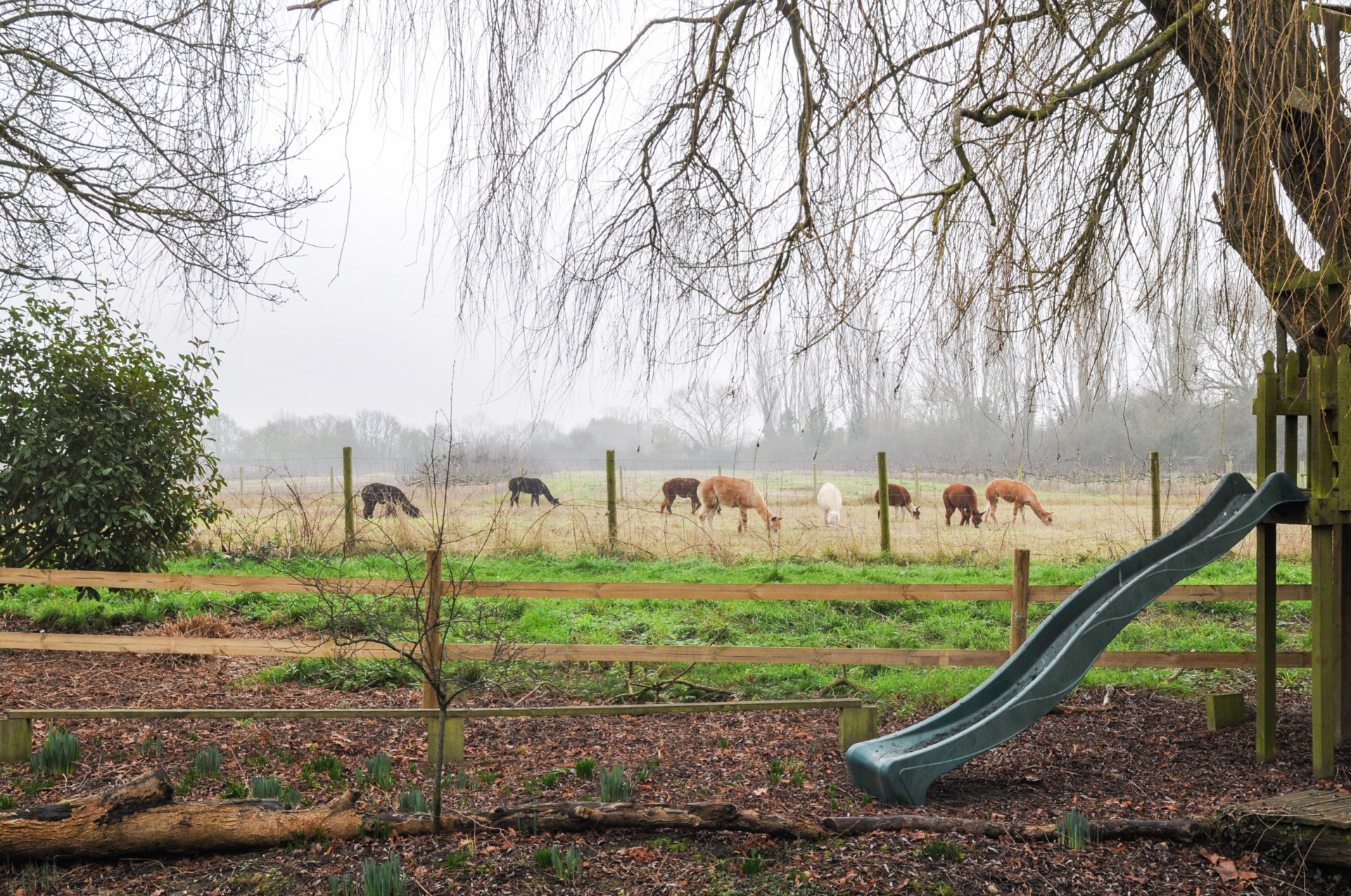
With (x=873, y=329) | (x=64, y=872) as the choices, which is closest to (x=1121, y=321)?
(x=873, y=329)

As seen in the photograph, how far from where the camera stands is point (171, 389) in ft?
24.8

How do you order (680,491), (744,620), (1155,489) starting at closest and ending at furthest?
(744,620), (1155,489), (680,491)

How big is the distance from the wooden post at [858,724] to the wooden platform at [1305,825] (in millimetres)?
1480

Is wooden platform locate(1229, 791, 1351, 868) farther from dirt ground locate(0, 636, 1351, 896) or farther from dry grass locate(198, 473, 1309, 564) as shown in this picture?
dry grass locate(198, 473, 1309, 564)

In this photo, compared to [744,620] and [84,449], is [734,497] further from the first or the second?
[84,449]

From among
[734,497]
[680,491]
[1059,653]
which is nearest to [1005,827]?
[1059,653]

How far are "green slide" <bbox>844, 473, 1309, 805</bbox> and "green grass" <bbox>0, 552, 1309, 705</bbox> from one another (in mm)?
1526

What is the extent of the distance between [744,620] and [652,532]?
130 inches

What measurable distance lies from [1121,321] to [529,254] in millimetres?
2202

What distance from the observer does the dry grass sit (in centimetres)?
1003

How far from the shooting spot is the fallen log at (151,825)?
125 inches

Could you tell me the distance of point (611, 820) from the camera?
3348 millimetres

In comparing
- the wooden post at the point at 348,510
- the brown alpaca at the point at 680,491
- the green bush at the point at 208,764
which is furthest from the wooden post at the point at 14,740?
the brown alpaca at the point at 680,491

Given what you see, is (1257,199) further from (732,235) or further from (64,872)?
(64,872)
